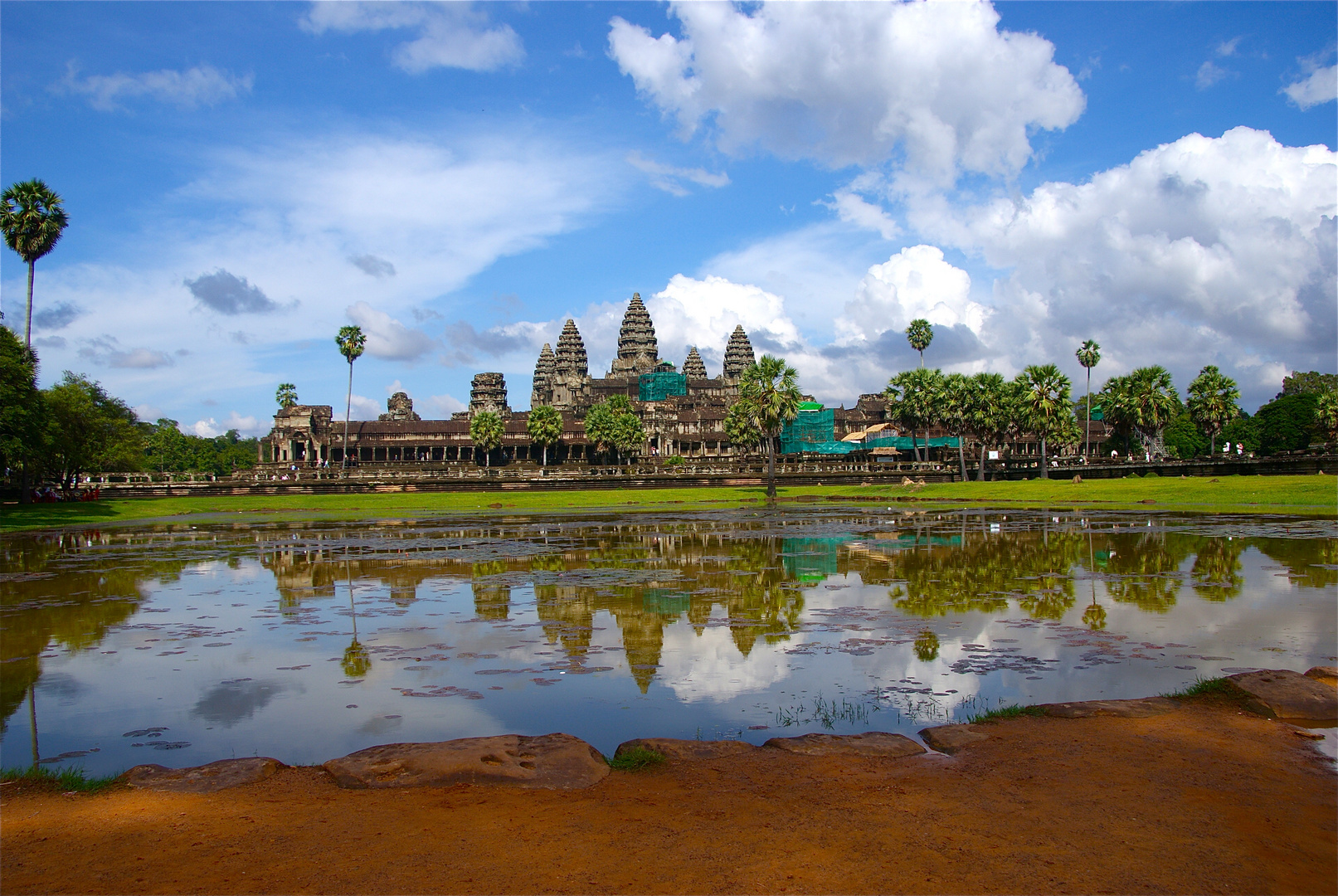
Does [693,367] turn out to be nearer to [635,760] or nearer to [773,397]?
[773,397]

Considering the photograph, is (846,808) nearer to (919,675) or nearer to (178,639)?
(919,675)

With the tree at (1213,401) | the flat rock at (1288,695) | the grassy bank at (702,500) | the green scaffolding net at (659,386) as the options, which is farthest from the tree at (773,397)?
the green scaffolding net at (659,386)

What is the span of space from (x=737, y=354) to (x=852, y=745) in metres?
154

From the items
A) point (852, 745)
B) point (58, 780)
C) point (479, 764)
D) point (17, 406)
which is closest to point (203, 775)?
point (58, 780)

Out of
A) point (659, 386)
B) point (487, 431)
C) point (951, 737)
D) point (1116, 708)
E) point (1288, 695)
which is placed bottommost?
point (951, 737)

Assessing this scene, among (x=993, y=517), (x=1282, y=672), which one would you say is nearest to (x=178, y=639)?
(x=1282, y=672)

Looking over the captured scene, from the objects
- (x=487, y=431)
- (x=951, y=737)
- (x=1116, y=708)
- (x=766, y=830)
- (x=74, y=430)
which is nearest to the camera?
(x=766, y=830)

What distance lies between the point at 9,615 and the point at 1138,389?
81.7m

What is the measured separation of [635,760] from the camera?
306 inches

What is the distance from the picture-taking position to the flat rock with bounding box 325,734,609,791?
7.40 m

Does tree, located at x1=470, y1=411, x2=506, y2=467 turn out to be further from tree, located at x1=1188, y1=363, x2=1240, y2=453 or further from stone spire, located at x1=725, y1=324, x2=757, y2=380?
tree, located at x1=1188, y1=363, x2=1240, y2=453

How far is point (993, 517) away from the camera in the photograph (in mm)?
38156

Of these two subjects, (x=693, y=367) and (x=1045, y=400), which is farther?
(x=693, y=367)

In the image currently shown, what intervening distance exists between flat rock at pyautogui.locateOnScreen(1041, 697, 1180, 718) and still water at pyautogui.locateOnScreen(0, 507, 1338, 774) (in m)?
0.77
